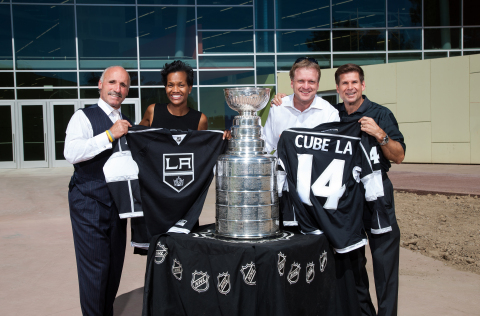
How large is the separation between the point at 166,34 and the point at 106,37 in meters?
2.52

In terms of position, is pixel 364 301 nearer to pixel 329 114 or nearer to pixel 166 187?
pixel 329 114

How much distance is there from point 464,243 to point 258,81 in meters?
14.2

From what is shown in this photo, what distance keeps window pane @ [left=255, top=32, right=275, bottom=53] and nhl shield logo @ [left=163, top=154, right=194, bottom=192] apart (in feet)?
56.3

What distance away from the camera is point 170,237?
296 cm

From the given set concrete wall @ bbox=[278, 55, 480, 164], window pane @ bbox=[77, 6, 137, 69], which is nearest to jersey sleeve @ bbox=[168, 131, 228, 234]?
concrete wall @ bbox=[278, 55, 480, 164]

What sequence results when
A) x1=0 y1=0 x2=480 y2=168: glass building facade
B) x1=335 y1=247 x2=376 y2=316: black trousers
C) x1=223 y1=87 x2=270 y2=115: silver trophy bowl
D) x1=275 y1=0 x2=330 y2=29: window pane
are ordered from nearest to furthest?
x1=223 y1=87 x2=270 y2=115: silver trophy bowl, x1=335 y1=247 x2=376 y2=316: black trousers, x1=0 y1=0 x2=480 y2=168: glass building facade, x1=275 y1=0 x2=330 y2=29: window pane

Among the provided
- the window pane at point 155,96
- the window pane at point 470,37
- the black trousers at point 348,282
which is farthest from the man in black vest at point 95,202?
the window pane at point 470,37

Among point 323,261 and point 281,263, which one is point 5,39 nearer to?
point 323,261

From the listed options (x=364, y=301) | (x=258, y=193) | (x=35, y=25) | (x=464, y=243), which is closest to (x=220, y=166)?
(x=258, y=193)

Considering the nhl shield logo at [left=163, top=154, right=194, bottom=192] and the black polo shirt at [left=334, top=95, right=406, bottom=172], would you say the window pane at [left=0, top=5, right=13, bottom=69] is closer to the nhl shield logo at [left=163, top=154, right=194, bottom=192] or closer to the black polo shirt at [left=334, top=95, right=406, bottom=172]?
the nhl shield logo at [left=163, top=154, right=194, bottom=192]

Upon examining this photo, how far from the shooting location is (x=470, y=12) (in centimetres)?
2011

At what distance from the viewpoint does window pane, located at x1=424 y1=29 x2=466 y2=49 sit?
65.7 feet

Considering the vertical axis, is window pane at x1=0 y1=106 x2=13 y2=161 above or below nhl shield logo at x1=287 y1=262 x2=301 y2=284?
above

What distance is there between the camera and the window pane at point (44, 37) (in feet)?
61.5
